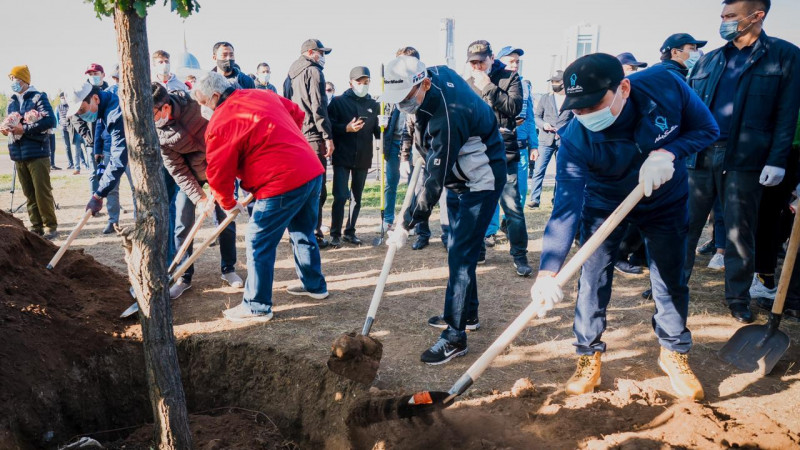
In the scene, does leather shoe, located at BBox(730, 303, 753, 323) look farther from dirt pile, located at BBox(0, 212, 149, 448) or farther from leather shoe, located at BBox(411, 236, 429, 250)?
dirt pile, located at BBox(0, 212, 149, 448)

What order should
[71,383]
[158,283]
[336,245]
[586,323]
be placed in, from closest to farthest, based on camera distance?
1. [158,283]
2. [586,323]
3. [71,383]
4. [336,245]

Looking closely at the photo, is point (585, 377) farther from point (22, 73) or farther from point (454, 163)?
point (22, 73)

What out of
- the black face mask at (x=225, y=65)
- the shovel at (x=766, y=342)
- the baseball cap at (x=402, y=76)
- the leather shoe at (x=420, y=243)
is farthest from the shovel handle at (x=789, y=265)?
the black face mask at (x=225, y=65)

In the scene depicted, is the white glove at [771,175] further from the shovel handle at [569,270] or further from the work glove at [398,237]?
the work glove at [398,237]

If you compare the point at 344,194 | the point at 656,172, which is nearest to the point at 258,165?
the point at 344,194

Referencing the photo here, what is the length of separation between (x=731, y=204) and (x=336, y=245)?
4603 millimetres

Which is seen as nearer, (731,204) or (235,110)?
(235,110)

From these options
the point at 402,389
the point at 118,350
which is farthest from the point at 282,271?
the point at 402,389

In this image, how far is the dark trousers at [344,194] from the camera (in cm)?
662

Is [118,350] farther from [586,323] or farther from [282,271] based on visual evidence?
[586,323]

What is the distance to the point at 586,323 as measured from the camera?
3.23 metres

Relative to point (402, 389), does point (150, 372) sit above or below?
above

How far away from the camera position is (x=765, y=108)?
4.04 meters

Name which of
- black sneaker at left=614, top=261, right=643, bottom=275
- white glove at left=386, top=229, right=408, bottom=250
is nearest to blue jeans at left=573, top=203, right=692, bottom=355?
white glove at left=386, top=229, right=408, bottom=250
